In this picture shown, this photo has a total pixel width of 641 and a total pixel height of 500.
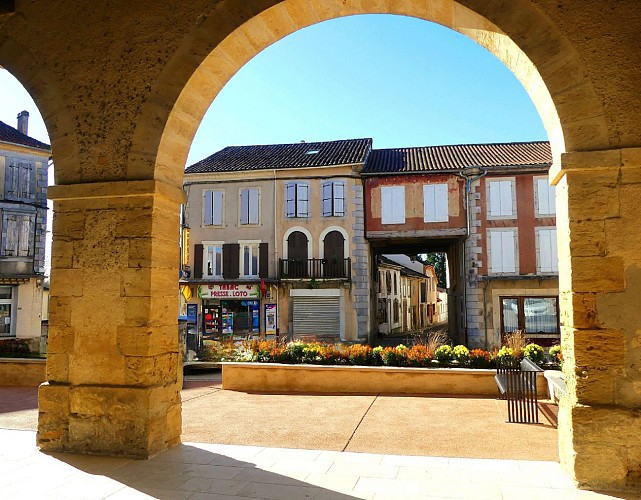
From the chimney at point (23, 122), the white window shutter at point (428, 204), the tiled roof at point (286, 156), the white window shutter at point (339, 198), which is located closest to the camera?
the white window shutter at point (428, 204)

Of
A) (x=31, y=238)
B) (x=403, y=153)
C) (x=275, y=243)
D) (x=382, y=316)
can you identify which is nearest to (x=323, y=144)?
(x=403, y=153)

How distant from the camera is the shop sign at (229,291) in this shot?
722 inches

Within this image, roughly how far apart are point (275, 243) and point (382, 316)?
8026 mm

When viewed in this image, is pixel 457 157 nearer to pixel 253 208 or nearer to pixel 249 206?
pixel 253 208

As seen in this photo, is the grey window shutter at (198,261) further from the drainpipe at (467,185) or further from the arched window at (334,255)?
the drainpipe at (467,185)

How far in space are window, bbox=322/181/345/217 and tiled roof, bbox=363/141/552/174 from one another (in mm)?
1092

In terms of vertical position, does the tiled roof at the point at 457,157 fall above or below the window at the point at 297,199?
above

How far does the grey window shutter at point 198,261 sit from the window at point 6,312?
6.35m

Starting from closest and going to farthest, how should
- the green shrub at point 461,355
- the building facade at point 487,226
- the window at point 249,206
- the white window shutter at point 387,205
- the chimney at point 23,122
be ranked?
the green shrub at point 461,355
the building facade at point 487,226
the white window shutter at point 387,205
the window at point 249,206
the chimney at point 23,122

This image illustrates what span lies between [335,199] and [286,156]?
3171 millimetres

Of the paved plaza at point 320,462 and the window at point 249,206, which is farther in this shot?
the window at point 249,206

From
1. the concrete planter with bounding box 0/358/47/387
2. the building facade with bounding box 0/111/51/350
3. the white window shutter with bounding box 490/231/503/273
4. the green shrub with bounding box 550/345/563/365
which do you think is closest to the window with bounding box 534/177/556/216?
the white window shutter with bounding box 490/231/503/273

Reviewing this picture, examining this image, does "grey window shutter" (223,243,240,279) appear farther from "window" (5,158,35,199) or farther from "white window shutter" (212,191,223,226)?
"window" (5,158,35,199)

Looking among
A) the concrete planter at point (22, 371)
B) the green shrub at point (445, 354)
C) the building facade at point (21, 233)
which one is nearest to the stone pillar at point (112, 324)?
the green shrub at point (445, 354)
